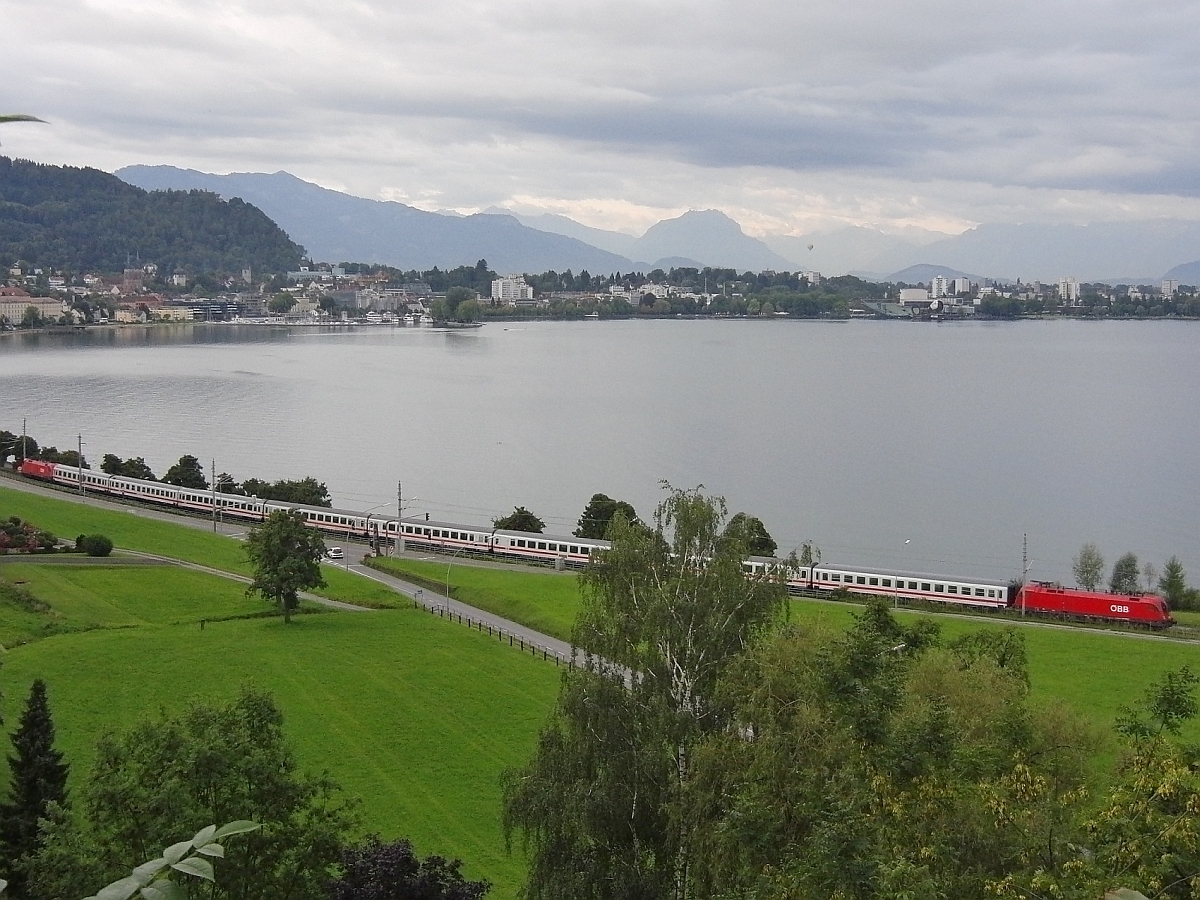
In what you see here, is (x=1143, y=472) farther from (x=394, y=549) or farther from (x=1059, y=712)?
(x=1059, y=712)

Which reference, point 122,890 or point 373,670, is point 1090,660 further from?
point 122,890

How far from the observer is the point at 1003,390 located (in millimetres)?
80750

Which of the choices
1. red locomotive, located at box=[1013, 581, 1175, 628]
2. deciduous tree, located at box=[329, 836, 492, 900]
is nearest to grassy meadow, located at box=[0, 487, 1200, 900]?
red locomotive, located at box=[1013, 581, 1175, 628]

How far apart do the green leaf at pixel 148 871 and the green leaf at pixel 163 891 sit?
0.05 feet

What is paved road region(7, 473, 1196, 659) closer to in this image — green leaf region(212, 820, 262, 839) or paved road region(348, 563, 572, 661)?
paved road region(348, 563, 572, 661)

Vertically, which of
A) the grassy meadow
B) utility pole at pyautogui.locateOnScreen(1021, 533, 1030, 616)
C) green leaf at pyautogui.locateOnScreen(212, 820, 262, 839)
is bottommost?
utility pole at pyautogui.locateOnScreen(1021, 533, 1030, 616)

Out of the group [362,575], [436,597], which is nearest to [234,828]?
[436,597]

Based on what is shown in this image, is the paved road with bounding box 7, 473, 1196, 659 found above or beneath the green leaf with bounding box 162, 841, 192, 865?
beneath

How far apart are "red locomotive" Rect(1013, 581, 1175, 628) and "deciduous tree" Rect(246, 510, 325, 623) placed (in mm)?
17475

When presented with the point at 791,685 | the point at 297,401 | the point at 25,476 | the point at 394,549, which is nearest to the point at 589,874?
the point at 791,685

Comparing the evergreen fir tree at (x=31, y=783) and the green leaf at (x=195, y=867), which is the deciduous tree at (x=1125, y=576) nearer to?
the evergreen fir tree at (x=31, y=783)

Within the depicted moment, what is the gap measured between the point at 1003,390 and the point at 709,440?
33.0 metres

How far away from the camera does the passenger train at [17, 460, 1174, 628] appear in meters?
27.9

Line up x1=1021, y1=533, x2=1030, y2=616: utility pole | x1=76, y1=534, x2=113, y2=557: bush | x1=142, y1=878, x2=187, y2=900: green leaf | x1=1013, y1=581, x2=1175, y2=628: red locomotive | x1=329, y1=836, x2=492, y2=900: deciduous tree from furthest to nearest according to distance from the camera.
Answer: x1=76, y1=534, x2=113, y2=557: bush
x1=1021, y1=533, x2=1030, y2=616: utility pole
x1=1013, y1=581, x2=1175, y2=628: red locomotive
x1=329, y1=836, x2=492, y2=900: deciduous tree
x1=142, y1=878, x2=187, y2=900: green leaf
